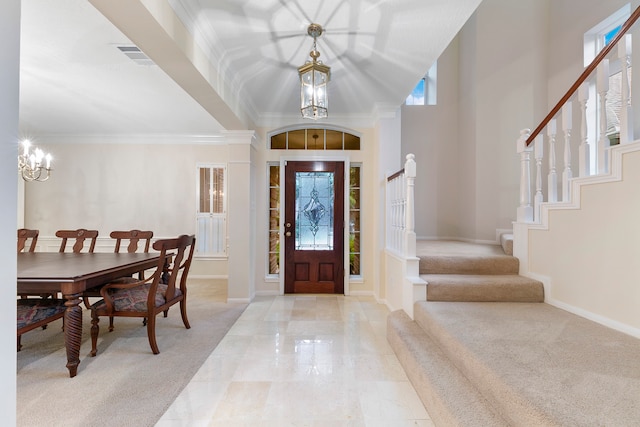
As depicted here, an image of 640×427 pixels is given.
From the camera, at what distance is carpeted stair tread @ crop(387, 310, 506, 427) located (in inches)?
58.5

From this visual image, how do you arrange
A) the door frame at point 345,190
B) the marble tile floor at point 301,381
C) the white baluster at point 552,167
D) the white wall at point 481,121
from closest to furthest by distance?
the marble tile floor at point 301,381 → the white baluster at point 552,167 → the white wall at point 481,121 → the door frame at point 345,190

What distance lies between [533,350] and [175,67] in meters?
3.02

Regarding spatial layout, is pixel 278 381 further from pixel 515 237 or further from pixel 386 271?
pixel 515 237

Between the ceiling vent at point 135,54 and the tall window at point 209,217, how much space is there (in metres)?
2.74

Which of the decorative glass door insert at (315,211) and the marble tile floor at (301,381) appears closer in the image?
the marble tile floor at (301,381)

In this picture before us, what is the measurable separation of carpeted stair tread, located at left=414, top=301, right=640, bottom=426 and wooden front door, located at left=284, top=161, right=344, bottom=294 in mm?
2215

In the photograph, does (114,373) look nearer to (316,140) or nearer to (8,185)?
(8,185)

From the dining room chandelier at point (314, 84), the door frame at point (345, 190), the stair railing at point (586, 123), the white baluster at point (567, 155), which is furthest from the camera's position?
the door frame at point (345, 190)

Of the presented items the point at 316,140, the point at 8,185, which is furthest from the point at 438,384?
the point at 316,140

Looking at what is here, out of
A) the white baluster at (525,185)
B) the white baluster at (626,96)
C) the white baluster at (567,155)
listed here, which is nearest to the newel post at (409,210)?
the white baluster at (525,185)

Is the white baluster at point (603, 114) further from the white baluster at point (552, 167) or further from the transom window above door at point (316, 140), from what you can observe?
the transom window above door at point (316, 140)

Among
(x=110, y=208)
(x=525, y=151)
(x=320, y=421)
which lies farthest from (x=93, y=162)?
(x=525, y=151)

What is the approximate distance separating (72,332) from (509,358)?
112 inches

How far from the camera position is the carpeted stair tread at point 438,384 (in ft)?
4.87
